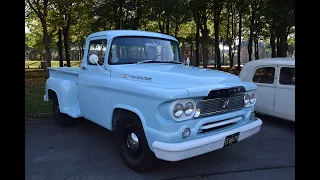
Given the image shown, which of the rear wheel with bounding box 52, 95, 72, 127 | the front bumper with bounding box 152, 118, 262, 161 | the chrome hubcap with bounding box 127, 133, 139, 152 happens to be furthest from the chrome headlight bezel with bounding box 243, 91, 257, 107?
the rear wheel with bounding box 52, 95, 72, 127

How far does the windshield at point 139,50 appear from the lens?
15.2 feet

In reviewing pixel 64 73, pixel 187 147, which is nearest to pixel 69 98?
pixel 64 73

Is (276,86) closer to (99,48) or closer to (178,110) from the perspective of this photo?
(178,110)

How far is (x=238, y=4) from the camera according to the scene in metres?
20.4

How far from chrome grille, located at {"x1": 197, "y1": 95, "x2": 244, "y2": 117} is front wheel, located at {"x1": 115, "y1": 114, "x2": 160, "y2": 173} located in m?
0.89

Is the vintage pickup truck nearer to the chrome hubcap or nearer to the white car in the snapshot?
the chrome hubcap

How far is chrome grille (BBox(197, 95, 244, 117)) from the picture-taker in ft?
11.6

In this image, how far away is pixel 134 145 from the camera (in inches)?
154

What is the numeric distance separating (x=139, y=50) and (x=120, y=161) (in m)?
1.93

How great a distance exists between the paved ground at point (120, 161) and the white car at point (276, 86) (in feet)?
1.92
